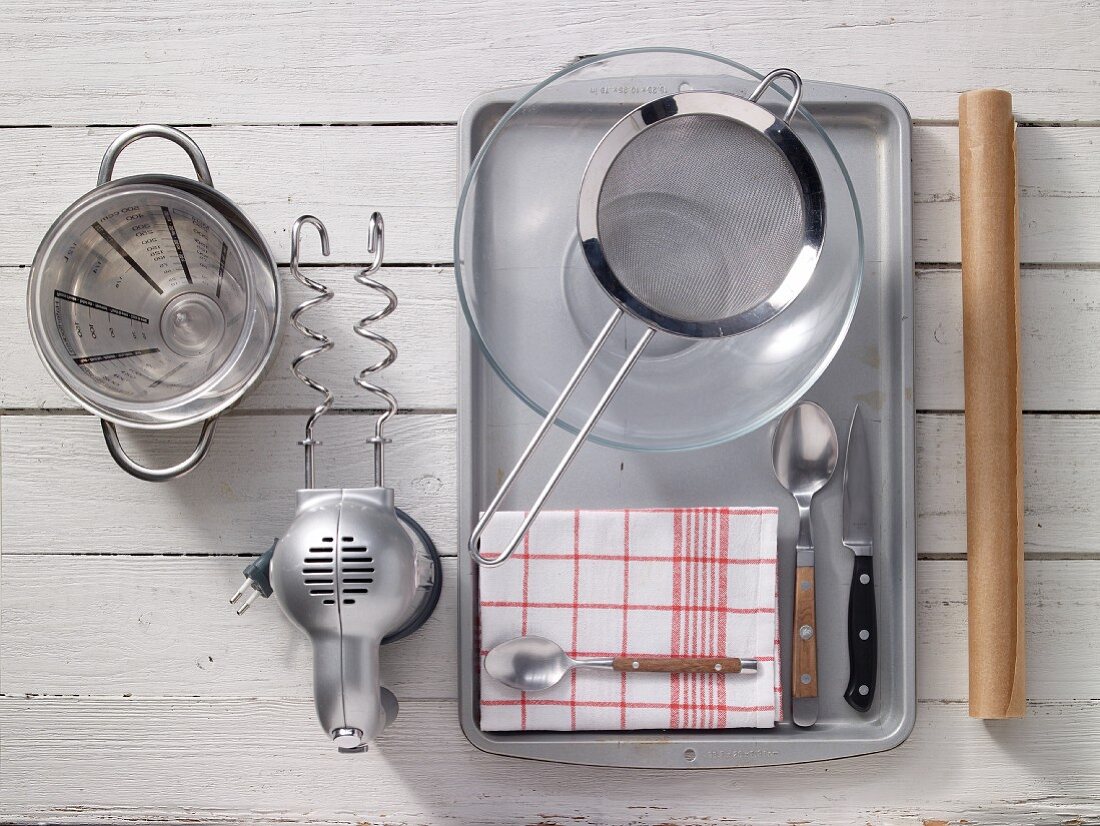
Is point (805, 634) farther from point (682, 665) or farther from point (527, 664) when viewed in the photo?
point (527, 664)

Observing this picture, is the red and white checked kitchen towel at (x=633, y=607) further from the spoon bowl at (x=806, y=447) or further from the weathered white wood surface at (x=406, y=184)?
the weathered white wood surface at (x=406, y=184)

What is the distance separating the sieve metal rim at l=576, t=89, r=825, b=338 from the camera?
0.58m

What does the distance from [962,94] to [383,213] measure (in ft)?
1.50

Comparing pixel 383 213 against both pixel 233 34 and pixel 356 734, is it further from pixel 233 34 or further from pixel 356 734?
pixel 356 734

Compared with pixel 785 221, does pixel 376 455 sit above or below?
below

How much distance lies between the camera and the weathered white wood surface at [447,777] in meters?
0.66

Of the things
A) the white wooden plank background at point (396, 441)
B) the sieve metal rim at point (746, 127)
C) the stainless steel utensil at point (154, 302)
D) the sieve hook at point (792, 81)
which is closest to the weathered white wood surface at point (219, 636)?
the white wooden plank background at point (396, 441)

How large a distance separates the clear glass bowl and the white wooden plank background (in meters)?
0.07

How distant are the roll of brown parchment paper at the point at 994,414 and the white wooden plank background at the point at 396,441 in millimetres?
23

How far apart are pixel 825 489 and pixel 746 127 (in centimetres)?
27

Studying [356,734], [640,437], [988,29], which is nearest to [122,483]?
[356,734]

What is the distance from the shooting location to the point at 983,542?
25.0 inches

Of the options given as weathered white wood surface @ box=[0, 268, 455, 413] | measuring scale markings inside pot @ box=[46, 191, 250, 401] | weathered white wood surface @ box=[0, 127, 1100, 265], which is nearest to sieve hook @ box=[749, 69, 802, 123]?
weathered white wood surface @ box=[0, 127, 1100, 265]

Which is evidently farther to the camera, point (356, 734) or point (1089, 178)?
point (1089, 178)
